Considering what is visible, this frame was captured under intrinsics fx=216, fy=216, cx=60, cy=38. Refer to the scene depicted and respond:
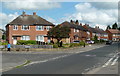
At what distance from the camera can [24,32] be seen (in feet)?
184

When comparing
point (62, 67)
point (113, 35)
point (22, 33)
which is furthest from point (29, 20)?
point (113, 35)

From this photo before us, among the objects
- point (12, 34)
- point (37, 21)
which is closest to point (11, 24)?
point (12, 34)

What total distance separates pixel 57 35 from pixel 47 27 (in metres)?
11.8

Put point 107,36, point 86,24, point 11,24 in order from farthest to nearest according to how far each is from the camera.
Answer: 1. point 107,36
2. point 86,24
3. point 11,24

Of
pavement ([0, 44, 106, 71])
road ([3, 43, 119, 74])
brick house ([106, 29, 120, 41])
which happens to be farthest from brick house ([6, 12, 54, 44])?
brick house ([106, 29, 120, 41])

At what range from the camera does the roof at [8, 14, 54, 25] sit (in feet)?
183

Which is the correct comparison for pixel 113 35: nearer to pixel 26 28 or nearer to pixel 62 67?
pixel 26 28

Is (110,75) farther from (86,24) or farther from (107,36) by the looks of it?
(107,36)

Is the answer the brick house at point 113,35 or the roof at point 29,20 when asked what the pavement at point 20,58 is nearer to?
the roof at point 29,20

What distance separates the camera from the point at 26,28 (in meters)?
56.2

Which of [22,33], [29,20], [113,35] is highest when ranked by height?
[29,20]

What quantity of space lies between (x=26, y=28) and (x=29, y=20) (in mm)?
2413

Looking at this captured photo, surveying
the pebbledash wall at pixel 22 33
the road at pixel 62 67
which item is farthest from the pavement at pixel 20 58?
the pebbledash wall at pixel 22 33

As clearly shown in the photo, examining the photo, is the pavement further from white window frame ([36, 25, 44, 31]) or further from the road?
white window frame ([36, 25, 44, 31])
